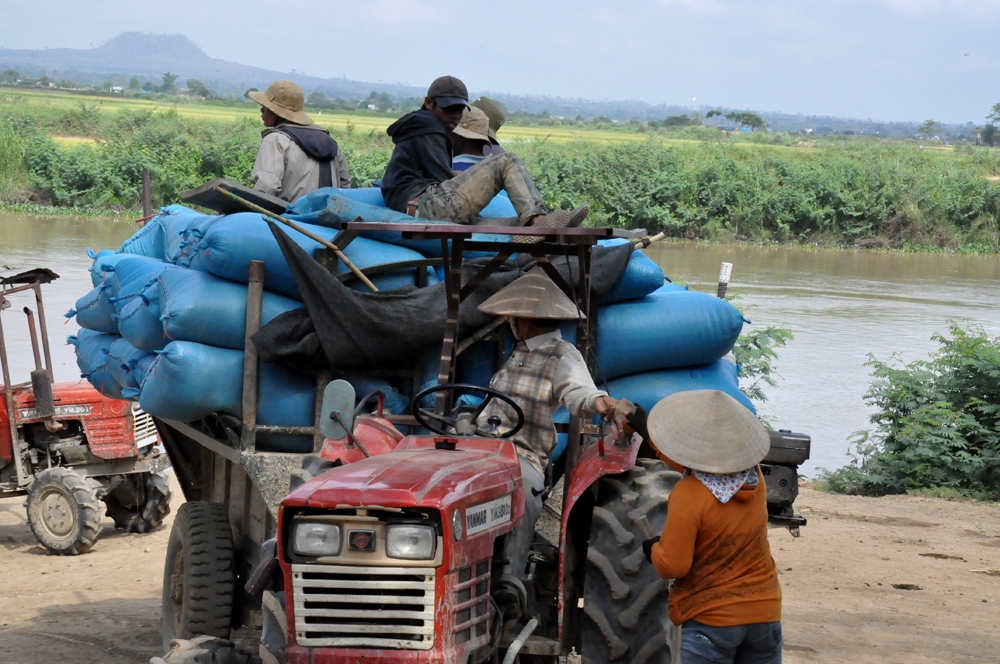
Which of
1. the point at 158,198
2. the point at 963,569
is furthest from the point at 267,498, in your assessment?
the point at 158,198

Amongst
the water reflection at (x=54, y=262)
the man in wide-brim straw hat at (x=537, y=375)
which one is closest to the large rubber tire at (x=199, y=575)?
the man in wide-brim straw hat at (x=537, y=375)

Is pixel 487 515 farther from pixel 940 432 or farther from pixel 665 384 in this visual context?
pixel 940 432

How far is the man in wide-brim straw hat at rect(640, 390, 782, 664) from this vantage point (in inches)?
140

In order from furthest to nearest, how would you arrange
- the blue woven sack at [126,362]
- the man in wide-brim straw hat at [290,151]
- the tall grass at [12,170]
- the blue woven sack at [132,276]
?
1. the tall grass at [12,170]
2. the man in wide-brim straw hat at [290,151]
3. the blue woven sack at [126,362]
4. the blue woven sack at [132,276]

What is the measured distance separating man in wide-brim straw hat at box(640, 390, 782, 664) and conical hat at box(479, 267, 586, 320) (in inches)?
38.8

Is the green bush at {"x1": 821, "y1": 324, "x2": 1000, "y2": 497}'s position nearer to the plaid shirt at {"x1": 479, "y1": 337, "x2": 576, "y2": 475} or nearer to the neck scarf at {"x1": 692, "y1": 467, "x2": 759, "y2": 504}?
the plaid shirt at {"x1": 479, "y1": 337, "x2": 576, "y2": 475}

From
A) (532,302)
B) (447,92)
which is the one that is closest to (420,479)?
(532,302)

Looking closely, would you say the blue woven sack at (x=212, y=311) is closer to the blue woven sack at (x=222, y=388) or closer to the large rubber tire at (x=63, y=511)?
the blue woven sack at (x=222, y=388)

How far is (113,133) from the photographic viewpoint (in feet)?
140

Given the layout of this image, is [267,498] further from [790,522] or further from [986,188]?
[986,188]

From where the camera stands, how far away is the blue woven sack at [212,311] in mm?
5309

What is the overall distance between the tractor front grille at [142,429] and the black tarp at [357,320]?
17.0 ft

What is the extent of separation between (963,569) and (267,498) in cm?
584

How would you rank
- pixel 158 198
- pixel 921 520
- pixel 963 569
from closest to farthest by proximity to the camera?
1. pixel 963 569
2. pixel 921 520
3. pixel 158 198
